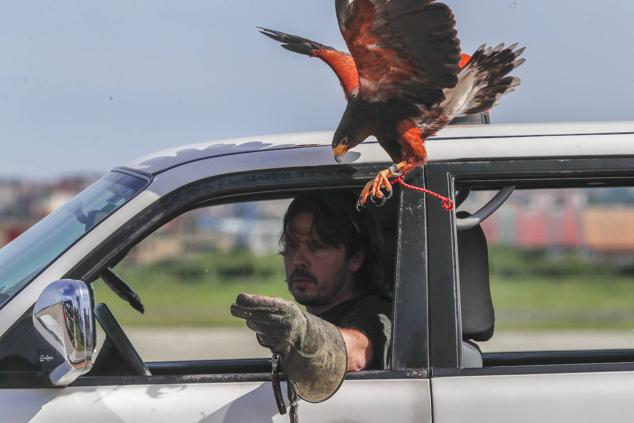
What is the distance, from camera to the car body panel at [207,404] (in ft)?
9.32

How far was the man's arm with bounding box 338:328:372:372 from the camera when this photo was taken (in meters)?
3.00

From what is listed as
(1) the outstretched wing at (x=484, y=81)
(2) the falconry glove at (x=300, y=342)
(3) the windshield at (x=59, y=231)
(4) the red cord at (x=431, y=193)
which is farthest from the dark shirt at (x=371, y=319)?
(3) the windshield at (x=59, y=231)

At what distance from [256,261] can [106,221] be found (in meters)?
46.0

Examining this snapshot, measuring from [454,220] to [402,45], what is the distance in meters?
0.50

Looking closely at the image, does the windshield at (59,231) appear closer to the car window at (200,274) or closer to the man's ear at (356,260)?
the man's ear at (356,260)

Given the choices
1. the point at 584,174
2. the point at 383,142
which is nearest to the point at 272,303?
the point at 383,142

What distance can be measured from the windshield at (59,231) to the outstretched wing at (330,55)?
616 mm

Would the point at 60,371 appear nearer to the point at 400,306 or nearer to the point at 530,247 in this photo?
the point at 400,306

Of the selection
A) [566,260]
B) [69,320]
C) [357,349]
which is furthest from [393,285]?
[566,260]

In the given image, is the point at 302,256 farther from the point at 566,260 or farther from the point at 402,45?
the point at 566,260

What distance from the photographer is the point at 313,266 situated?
141 inches

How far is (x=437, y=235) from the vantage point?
3031 millimetres

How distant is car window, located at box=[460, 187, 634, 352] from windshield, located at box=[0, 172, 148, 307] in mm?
30815

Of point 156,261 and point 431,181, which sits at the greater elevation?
point 431,181
